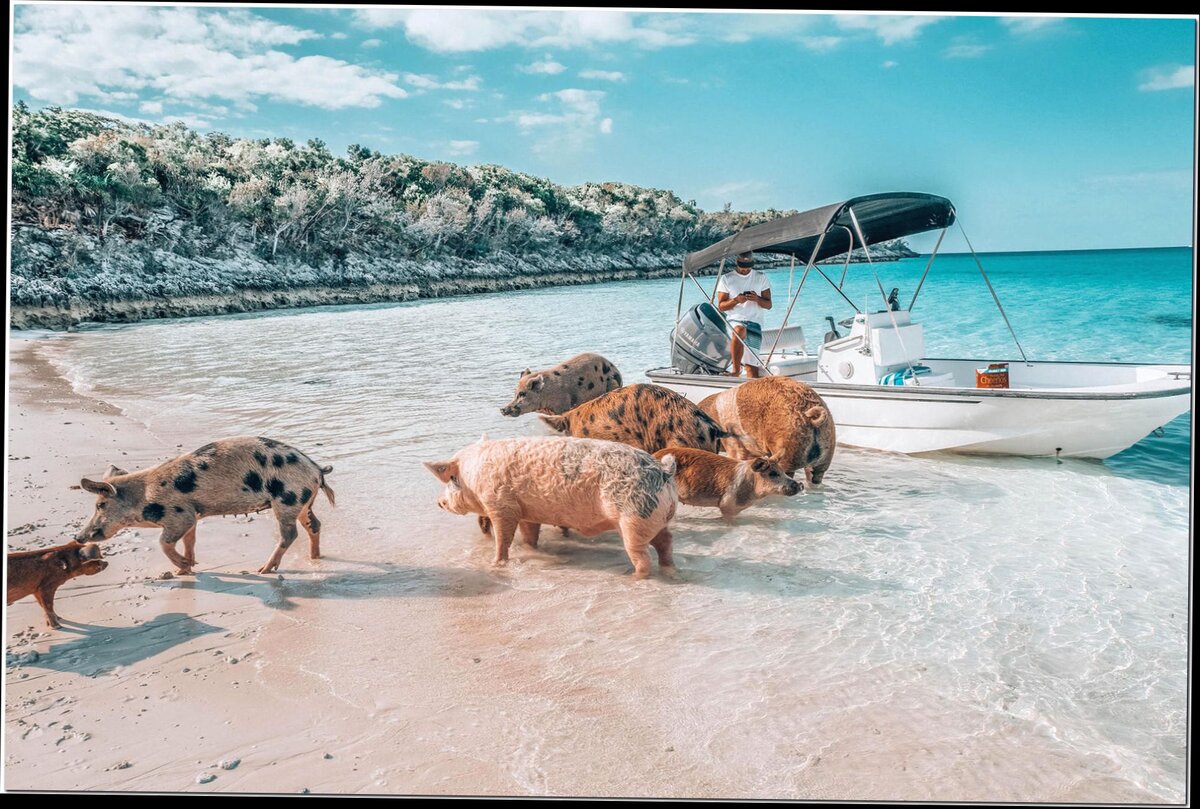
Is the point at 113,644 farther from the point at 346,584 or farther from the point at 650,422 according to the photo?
the point at 650,422

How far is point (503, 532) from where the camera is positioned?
534cm

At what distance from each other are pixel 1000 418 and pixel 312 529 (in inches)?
268

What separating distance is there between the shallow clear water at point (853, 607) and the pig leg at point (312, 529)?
0.27 meters

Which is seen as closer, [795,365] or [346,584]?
[346,584]

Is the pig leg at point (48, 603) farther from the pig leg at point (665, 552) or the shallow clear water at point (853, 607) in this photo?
the pig leg at point (665, 552)

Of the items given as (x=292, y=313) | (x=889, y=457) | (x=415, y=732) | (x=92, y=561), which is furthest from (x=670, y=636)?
(x=292, y=313)

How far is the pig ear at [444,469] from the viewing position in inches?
213

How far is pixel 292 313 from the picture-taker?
2889 cm

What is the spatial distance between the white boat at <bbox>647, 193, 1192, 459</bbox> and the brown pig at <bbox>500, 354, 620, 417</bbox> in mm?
1129

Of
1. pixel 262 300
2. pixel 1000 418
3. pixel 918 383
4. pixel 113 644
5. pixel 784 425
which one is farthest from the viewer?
pixel 262 300

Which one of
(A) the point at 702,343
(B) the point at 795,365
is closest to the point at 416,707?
(A) the point at 702,343

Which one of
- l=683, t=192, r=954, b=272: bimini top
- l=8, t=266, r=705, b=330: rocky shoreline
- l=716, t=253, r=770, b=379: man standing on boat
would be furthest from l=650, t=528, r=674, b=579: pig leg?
l=8, t=266, r=705, b=330: rocky shoreline

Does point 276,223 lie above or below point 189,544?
above

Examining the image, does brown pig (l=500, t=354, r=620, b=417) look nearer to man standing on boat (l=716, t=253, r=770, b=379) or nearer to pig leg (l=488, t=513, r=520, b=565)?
man standing on boat (l=716, t=253, r=770, b=379)
